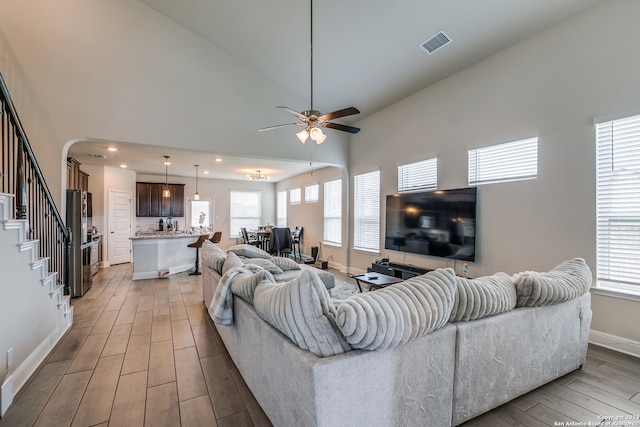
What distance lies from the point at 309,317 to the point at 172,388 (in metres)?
1.61

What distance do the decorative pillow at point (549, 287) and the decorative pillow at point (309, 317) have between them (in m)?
1.45

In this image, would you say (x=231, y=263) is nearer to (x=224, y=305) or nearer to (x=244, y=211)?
(x=224, y=305)

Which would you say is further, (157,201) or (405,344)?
(157,201)

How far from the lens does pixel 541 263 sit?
132 inches

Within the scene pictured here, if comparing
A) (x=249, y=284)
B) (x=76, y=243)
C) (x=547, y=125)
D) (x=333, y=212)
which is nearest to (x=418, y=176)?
(x=547, y=125)

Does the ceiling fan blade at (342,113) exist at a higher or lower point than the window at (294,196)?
higher

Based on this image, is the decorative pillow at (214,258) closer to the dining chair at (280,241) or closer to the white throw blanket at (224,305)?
the white throw blanket at (224,305)

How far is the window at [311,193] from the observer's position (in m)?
8.26

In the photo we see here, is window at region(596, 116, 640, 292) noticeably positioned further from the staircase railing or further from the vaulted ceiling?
the staircase railing

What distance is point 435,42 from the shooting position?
3.76 metres

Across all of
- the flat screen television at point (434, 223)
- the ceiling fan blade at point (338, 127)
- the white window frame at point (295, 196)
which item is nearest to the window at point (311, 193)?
the white window frame at point (295, 196)

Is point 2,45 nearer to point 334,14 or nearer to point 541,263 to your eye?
point 334,14

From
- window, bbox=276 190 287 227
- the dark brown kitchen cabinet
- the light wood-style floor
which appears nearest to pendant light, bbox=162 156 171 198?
the dark brown kitchen cabinet

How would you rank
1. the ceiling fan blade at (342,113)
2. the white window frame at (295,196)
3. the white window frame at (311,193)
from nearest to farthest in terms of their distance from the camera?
1. the ceiling fan blade at (342,113)
2. the white window frame at (311,193)
3. the white window frame at (295,196)
